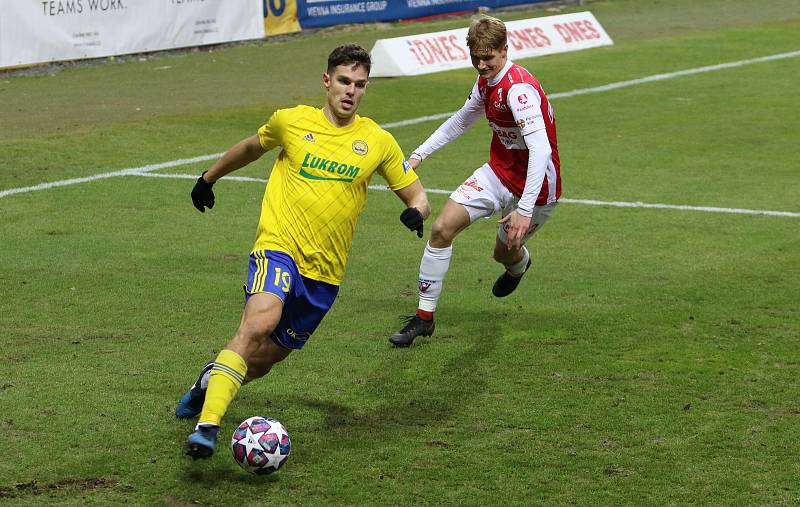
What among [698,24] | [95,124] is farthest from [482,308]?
[698,24]

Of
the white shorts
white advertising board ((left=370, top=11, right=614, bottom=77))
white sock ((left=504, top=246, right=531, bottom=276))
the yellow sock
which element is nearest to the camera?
the yellow sock

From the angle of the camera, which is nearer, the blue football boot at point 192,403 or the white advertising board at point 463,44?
the blue football boot at point 192,403

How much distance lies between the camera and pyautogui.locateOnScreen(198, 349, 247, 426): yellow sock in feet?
20.6

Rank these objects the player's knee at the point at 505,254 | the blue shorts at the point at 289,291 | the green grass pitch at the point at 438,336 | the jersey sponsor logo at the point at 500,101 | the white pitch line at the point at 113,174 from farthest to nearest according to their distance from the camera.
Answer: the white pitch line at the point at 113,174
the player's knee at the point at 505,254
the jersey sponsor logo at the point at 500,101
the blue shorts at the point at 289,291
the green grass pitch at the point at 438,336

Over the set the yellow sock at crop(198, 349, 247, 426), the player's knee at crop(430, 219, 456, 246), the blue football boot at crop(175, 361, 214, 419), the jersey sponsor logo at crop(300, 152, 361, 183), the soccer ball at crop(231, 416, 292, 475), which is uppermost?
the jersey sponsor logo at crop(300, 152, 361, 183)

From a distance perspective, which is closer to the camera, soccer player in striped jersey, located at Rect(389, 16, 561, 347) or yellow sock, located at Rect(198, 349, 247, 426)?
yellow sock, located at Rect(198, 349, 247, 426)

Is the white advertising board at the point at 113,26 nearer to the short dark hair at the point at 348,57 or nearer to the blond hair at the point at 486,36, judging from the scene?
the blond hair at the point at 486,36

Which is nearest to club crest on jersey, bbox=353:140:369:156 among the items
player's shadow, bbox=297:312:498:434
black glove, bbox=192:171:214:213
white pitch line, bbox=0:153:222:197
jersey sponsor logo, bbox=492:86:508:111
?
black glove, bbox=192:171:214:213

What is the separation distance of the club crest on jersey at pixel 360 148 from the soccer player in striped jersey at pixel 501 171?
5.54 ft

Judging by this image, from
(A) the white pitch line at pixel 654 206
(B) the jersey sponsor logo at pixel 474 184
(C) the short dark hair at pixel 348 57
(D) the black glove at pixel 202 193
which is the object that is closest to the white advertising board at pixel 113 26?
(A) the white pitch line at pixel 654 206

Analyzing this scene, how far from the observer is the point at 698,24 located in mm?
30734

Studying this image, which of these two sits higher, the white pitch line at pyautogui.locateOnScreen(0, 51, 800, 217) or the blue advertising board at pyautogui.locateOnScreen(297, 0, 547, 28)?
the white pitch line at pyautogui.locateOnScreen(0, 51, 800, 217)

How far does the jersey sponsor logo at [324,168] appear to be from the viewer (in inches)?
281

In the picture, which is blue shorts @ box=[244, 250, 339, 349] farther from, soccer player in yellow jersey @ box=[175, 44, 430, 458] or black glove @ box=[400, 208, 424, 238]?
black glove @ box=[400, 208, 424, 238]
